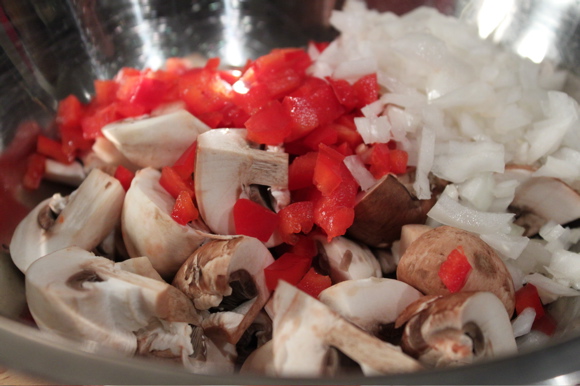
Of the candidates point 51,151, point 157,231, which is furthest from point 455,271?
point 51,151

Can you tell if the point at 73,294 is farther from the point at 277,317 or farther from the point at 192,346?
the point at 277,317

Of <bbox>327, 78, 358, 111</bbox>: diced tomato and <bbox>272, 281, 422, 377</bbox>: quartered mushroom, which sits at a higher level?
<bbox>327, 78, 358, 111</bbox>: diced tomato

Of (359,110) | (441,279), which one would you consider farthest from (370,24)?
(441,279)

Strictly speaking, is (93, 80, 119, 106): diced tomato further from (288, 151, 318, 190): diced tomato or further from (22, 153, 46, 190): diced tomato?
(288, 151, 318, 190): diced tomato

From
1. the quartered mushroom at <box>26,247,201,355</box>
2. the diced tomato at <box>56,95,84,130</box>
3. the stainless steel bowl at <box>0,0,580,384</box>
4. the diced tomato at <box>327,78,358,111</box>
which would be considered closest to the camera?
the stainless steel bowl at <box>0,0,580,384</box>

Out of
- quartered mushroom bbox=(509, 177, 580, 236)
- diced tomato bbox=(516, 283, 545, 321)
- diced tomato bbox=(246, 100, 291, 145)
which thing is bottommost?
diced tomato bbox=(516, 283, 545, 321)

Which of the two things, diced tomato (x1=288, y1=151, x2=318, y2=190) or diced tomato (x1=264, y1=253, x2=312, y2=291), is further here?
diced tomato (x1=288, y1=151, x2=318, y2=190)

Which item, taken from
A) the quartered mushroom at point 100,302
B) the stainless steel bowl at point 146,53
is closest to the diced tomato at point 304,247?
the quartered mushroom at point 100,302

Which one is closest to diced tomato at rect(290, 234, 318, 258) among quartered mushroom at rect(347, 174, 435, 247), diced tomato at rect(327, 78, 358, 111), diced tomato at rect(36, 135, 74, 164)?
quartered mushroom at rect(347, 174, 435, 247)
